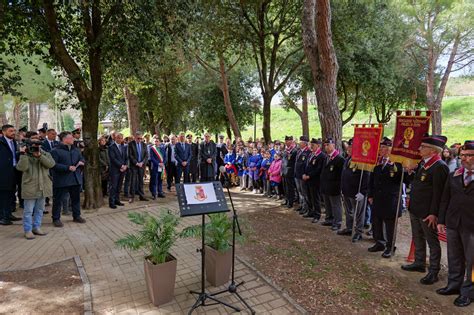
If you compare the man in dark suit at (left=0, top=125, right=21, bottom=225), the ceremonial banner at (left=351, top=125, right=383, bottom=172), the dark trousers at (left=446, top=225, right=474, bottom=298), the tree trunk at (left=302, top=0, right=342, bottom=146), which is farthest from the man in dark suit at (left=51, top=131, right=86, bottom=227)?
the dark trousers at (left=446, top=225, right=474, bottom=298)

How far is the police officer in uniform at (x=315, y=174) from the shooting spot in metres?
7.85

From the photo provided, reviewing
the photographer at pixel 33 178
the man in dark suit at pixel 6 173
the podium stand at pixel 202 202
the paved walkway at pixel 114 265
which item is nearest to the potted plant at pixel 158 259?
the paved walkway at pixel 114 265

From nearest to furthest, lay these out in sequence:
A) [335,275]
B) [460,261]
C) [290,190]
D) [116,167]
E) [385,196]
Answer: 1. [460,261]
2. [335,275]
3. [385,196]
4. [116,167]
5. [290,190]

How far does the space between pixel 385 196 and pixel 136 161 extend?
7372 millimetres

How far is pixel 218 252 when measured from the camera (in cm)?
457

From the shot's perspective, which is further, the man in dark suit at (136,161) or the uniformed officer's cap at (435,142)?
the man in dark suit at (136,161)

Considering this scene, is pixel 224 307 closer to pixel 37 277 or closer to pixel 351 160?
pixel 37 277

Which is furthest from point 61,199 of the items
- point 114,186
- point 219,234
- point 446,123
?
point 446,123

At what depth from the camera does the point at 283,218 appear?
845 cm

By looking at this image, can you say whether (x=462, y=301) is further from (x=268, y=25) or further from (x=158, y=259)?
(x=268, y=25)

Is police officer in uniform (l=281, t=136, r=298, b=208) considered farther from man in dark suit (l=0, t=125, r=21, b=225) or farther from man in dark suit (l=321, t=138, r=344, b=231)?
man in dark suit (l=0, t=125, r=21, b=225)

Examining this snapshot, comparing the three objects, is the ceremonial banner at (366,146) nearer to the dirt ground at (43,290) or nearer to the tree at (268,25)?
the dirt ground at (43,290)

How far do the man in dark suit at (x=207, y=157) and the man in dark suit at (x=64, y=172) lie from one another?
15.9 ft

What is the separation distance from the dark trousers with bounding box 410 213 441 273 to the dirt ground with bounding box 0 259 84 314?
5161 mm
